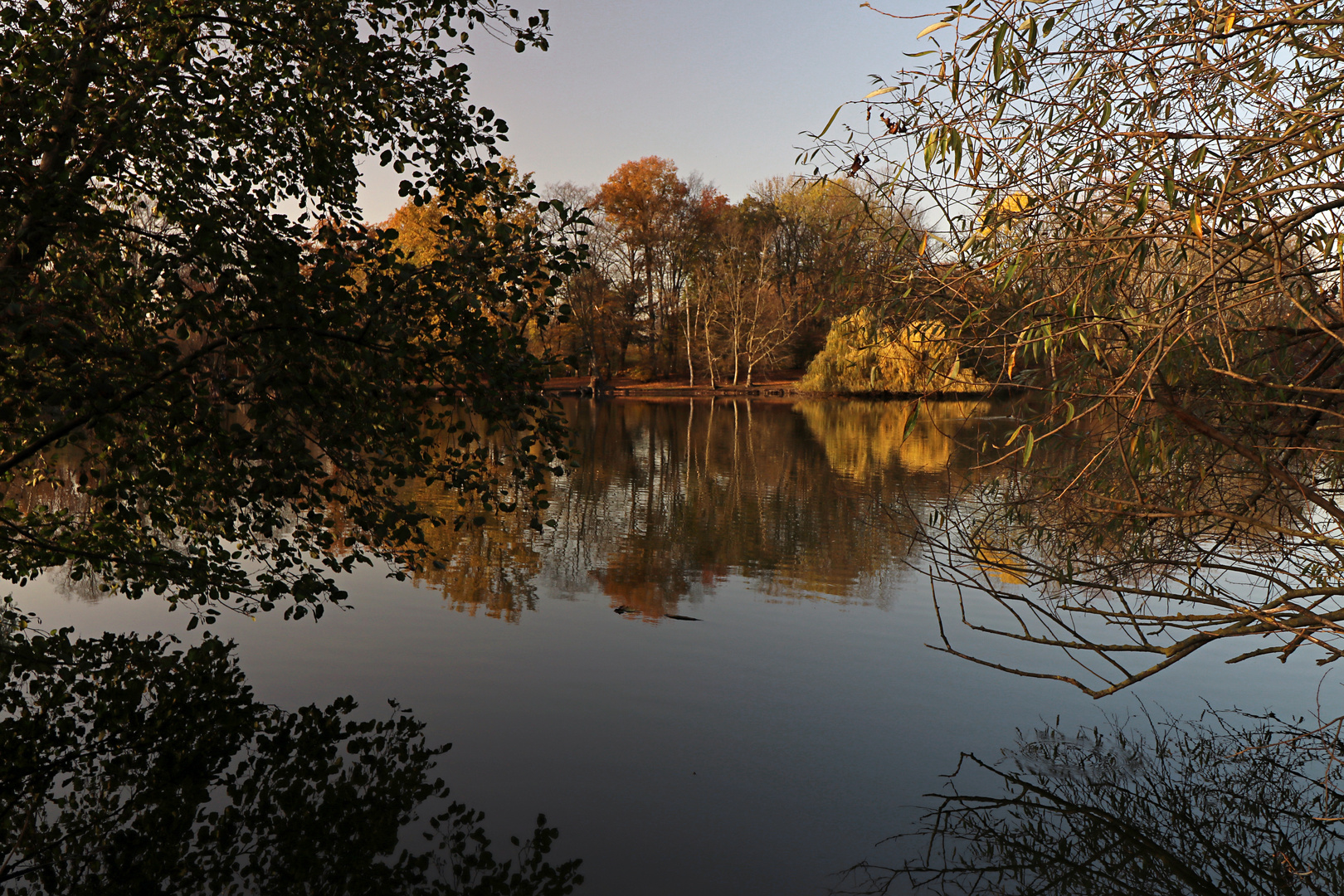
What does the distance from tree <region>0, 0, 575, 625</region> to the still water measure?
156 centimetres

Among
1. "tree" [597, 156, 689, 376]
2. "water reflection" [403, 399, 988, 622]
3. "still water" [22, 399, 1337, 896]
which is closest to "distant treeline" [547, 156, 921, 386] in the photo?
"tree" [597, 156, 689, 376]

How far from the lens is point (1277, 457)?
4.90 meters

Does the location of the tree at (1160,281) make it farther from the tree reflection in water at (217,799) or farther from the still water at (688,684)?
the tree reflection in water at (217,799)

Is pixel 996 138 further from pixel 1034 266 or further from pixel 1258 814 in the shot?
pixel 1258 814

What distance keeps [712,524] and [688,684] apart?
6522mm

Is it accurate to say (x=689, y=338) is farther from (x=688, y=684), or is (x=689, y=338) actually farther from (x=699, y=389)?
(x=688, y=684)

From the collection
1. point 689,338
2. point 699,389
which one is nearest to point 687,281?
point 689,338

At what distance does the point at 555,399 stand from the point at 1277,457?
401 centimetres

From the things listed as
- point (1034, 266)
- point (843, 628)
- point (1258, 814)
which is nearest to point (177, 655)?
point (843, 628)

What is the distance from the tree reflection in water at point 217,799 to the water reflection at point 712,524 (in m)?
2.66

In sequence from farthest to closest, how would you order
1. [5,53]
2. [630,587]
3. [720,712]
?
[630,587]
[720,712]
[5,53]

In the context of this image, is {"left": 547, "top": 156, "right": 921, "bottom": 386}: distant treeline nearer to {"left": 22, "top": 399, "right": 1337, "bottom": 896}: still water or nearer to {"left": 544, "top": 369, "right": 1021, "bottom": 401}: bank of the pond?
{"left": 544, "top": 369, "right": 1021, "bottom": 401}: bank of the pond

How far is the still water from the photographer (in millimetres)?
4805

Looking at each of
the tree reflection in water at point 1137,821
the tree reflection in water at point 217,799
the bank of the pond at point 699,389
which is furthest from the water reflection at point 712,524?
the bank of the pond at point 699,389
